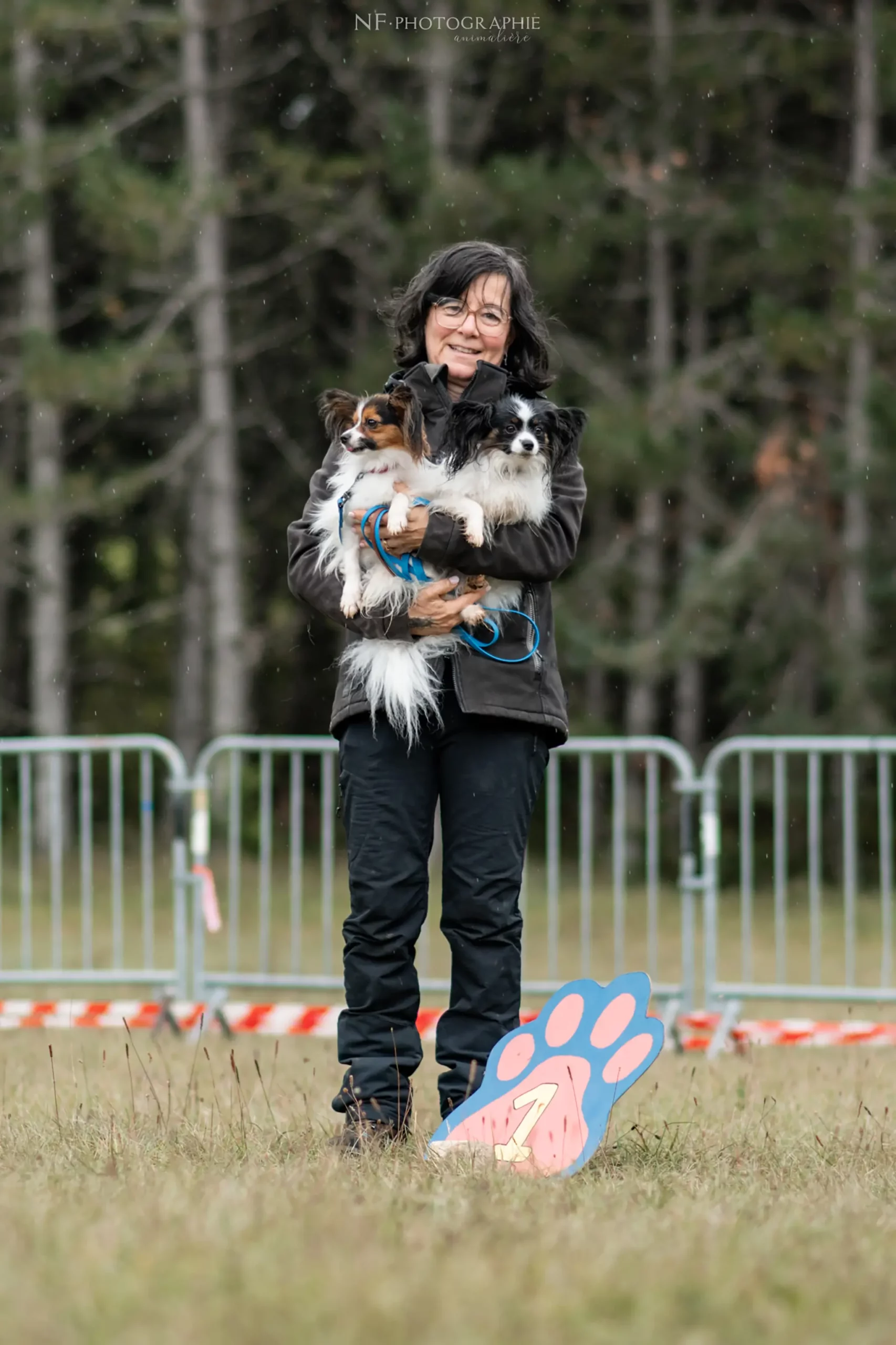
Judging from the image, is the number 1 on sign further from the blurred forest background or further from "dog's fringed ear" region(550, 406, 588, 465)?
the blurred forest background

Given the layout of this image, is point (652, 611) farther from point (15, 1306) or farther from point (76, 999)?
point (15, 1306)

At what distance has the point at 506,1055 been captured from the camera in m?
4.11

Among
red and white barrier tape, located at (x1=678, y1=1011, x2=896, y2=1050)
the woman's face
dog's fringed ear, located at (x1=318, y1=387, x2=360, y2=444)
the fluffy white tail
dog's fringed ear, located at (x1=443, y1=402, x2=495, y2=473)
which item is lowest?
red and white barrier tape, located at (x1=678, y1=1011, x2=896, y2=1050)

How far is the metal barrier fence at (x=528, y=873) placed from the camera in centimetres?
810

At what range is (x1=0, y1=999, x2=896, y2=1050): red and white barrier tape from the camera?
6.98m

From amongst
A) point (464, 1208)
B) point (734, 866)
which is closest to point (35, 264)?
point (734, 866)

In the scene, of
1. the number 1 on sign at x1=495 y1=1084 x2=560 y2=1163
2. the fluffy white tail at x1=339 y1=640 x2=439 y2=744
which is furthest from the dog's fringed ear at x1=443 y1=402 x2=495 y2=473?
the number 1 on sign at x1=495 y1=1084 x2=560 y2=1163

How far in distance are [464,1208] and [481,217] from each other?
1501cm

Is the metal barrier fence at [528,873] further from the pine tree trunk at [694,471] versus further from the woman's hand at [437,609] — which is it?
the woman's hand at [437,609]

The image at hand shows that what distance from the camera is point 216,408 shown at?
1838cm

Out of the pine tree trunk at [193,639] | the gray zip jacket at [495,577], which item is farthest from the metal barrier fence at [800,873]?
the pine tree trunk at [193,639]

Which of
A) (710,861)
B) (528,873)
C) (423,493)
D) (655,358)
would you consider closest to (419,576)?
(423,493)

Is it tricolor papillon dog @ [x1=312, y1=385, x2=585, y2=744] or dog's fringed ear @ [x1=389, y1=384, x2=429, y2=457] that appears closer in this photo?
tricolor papillon dog @ [x1=312, y1=385, x2=585, y2=744]

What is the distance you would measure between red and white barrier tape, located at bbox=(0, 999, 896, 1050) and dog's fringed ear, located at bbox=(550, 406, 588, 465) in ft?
9.91
